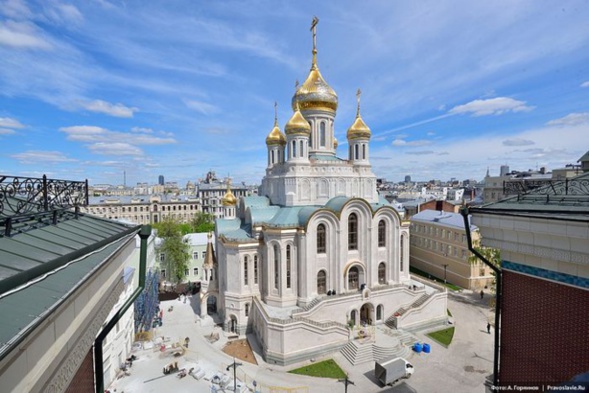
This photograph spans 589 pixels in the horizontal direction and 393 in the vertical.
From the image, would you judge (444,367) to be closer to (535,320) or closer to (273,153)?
(535,320)

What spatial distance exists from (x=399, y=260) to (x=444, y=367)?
324 inches

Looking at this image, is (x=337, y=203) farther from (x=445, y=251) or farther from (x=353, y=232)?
(x=445, y=251)

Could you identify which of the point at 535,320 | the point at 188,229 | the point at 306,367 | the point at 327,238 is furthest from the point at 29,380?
the point at 188,229

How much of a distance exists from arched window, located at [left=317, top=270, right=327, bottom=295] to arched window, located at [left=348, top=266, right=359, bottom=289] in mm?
2073

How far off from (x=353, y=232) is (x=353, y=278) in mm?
3643

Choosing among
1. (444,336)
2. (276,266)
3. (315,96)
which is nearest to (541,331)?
(276,266)

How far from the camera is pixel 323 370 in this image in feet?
59.2

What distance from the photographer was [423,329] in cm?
2278

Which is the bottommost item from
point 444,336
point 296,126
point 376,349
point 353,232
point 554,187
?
point 444,336

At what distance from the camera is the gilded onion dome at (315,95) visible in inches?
1088

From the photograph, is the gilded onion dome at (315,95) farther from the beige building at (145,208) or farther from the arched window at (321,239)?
the beige building at (145,208)

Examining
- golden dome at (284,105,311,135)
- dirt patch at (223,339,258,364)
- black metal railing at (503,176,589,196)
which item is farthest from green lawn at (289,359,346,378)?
golden dome at (284,105,311,135)

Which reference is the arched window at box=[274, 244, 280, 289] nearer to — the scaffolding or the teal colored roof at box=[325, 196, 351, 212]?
the teal colored roof at box=[325, 196, 351, 212]

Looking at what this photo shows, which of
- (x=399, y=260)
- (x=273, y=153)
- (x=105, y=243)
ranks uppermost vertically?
(x=273, y=153)
